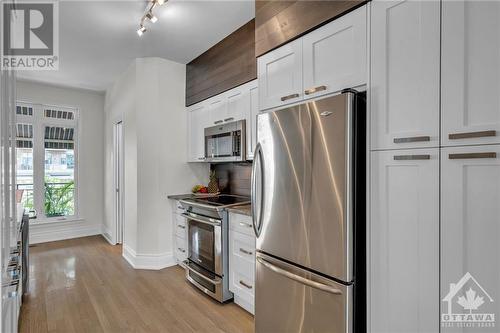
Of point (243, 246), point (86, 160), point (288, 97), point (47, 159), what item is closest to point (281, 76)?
point (288, 97)

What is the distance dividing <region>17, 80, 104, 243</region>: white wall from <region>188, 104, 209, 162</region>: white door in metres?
2.76

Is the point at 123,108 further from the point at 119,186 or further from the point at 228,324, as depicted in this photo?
the point at 228,324

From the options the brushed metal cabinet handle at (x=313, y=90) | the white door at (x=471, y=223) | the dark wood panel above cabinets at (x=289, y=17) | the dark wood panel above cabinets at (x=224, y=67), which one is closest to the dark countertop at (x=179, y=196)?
the dark wood panel above cabinets at (x=224, y=67)

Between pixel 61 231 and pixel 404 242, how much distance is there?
5.90 metres

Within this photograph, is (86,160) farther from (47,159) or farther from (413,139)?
(413,139)

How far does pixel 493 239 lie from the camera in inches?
43.4

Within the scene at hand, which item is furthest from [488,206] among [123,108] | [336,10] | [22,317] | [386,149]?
[123,108]

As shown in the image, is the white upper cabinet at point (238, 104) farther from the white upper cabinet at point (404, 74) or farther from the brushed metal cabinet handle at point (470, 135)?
the brushed metal cabinet handle at point (470, 135)

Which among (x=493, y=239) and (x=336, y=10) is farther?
(x=336, y=10)

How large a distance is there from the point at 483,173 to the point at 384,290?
736mm

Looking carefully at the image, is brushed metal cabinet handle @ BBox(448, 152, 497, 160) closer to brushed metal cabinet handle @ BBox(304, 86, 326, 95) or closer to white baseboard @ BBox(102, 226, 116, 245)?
brushed metal cabinet handle @ BBox(304, 86, 326, 95)

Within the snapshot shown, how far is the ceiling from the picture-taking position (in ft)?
8.54

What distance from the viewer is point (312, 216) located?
5.52ft

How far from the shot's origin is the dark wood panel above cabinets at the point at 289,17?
170 cm
